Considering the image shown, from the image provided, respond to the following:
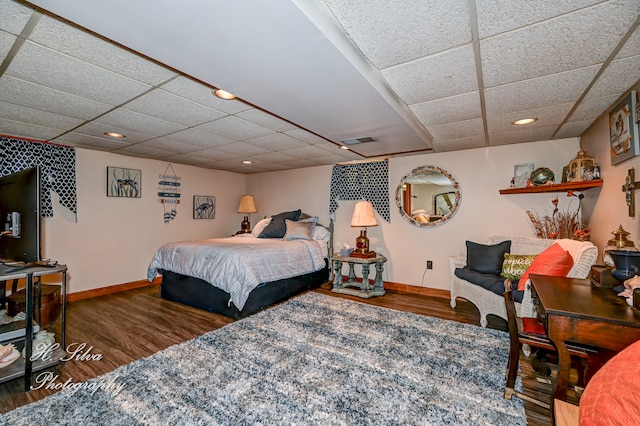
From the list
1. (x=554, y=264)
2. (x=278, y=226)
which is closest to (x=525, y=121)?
(x=554, y=264)

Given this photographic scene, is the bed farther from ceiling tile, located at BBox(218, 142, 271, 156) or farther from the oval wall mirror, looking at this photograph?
the oval wall mirror

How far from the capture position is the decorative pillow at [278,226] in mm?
4713

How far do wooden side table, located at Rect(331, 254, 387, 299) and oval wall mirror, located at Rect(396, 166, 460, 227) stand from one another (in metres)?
0.83

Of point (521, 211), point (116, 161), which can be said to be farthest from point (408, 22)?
point (116, 161)

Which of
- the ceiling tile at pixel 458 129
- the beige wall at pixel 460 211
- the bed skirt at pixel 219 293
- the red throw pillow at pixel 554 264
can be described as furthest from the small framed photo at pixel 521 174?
the bed skirt at pixel 219 293

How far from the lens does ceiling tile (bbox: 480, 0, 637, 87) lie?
4.13 feet

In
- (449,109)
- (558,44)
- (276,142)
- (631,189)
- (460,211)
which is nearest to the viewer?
(558,44)

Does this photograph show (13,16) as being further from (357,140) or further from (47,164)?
(47,164)

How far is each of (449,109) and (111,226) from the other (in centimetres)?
467

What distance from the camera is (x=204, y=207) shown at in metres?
5.35

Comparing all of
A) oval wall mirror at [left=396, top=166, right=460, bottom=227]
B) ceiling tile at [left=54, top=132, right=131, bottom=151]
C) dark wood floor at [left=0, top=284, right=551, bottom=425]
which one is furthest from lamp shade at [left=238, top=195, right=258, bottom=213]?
oval wall mirror at [left=396, top=166, right=460, bottom=227]

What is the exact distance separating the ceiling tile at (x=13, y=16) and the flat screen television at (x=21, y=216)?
2.73 ft

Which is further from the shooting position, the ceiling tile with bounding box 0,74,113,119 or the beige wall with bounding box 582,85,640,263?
the beige wall with bounding box 582,85,640,263

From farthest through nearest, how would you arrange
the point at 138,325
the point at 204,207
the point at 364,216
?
the point at 204,207 → the point at 364,216 → the point at 138,325
